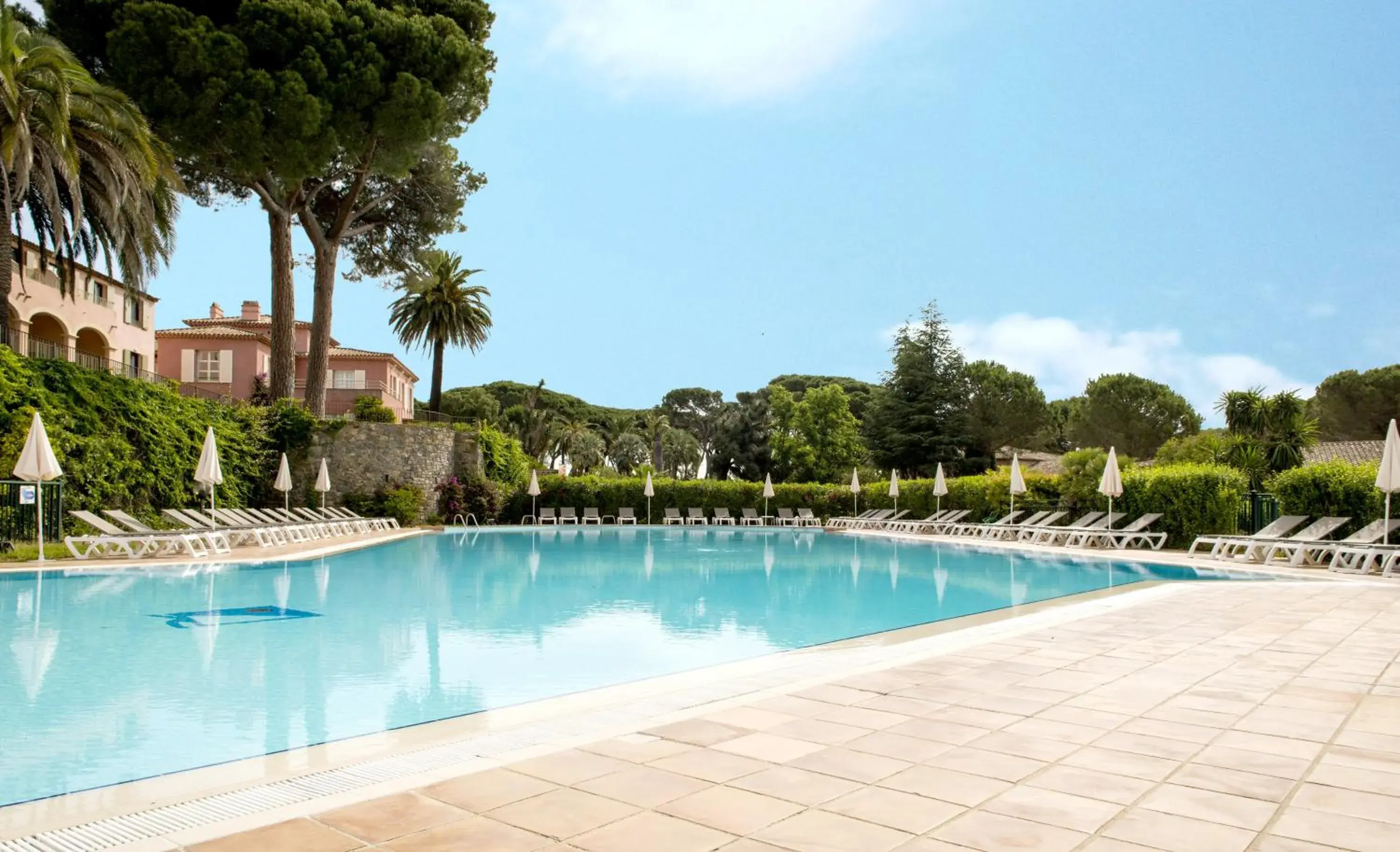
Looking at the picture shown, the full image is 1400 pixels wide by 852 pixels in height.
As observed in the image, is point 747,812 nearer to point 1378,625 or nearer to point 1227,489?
point 1378,625

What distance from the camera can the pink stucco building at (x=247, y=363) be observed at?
120ft

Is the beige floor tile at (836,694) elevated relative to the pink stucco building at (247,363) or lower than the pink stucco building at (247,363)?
lower

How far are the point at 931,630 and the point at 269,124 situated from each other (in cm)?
2175

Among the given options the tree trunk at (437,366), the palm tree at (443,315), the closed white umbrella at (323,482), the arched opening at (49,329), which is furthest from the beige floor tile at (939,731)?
the tree trunk at (437,366)

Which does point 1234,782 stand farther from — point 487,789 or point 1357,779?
point 487,789

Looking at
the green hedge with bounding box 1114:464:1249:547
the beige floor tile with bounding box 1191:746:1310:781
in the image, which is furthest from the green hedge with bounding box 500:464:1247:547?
the beige floor tile with bounding box 1191:746:1310:781

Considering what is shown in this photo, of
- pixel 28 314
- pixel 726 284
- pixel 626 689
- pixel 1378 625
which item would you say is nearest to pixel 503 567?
pixel 626 689

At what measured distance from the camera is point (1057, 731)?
13.6 feet

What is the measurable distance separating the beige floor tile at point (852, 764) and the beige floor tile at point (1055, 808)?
452 mm

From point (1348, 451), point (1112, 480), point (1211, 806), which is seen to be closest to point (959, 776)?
point (1211, 806)

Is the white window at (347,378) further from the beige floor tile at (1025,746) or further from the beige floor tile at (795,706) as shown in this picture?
the beige floor tile at (1025,746)

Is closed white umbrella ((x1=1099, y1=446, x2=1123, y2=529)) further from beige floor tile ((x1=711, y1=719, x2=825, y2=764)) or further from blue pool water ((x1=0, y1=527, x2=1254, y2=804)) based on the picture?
beige floor tile ((x1=711, y1=719, x2=825, y2=764))

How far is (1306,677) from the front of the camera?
5391mm

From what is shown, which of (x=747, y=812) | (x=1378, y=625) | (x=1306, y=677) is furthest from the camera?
(x=1378, y=625)
